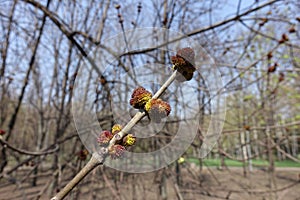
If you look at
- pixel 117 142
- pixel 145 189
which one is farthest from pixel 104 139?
pixel 145 189

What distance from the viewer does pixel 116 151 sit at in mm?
280

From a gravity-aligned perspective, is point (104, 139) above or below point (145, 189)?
above

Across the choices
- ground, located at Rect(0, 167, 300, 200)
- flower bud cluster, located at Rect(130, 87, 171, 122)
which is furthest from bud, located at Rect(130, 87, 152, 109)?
ground, located at Rect(0, 167, 300, 200)

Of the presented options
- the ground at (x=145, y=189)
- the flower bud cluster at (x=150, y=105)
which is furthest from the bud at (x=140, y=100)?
the ground at (x=145, y=189)

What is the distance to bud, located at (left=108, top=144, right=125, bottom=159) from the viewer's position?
277 mm

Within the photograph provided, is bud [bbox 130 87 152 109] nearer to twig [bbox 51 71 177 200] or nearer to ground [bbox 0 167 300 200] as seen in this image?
twig [bbox 51 71 177 200]

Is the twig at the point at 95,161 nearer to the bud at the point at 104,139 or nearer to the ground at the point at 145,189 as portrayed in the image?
the bud at the point at 104,139

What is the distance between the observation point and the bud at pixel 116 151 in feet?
0.91

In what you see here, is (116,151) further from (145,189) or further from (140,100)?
(145,189)

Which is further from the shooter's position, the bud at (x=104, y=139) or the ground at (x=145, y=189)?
the ground at (x=145, y=189)

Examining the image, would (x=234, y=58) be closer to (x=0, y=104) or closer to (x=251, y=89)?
(x=251, y=89)

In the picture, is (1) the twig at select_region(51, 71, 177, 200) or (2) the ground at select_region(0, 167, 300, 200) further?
(2) the ground at select_region(0, 167, 300, 200)

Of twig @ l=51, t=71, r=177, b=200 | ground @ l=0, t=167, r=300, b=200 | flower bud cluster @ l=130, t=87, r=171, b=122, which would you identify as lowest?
ground @ l=0, t=167, r=300, b=200

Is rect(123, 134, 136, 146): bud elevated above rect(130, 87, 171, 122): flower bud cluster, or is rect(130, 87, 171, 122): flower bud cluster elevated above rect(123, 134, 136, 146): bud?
rect(130, 87, 171, 122): flower bud cluster
